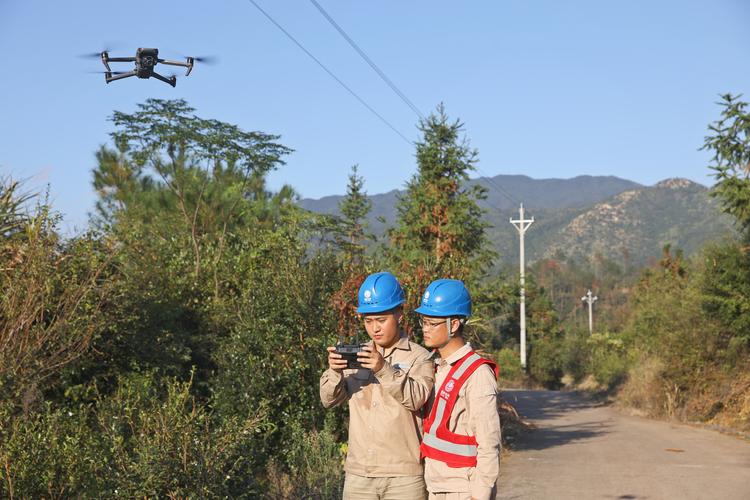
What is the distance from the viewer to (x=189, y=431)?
7.06 m

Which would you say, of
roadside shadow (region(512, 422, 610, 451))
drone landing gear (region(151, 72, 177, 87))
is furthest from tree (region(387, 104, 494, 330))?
drone landing gear (region(151, 72, 177, 87))

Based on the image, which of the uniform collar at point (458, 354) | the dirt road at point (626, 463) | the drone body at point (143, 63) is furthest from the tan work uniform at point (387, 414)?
the dirt road at point (626, 463)

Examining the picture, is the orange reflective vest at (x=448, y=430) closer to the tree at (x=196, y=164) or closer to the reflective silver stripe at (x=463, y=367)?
the reflective silver stripe at (x=463, y=367)

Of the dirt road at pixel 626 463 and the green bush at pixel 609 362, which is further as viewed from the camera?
the green bush at pixel 609 362

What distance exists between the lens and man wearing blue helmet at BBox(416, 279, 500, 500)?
448cm

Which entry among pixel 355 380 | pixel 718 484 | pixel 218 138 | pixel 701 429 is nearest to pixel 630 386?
pixel 701 429

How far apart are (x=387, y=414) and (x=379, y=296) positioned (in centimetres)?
65

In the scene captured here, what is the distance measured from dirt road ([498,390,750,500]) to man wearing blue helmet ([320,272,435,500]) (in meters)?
6.52

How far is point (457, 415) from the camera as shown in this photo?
467 cm

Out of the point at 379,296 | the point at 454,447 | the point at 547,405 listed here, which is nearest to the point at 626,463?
the point at 454,447

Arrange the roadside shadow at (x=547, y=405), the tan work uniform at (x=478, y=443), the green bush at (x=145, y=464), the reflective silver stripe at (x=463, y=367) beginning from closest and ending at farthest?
the tan work uniform at (x=478, y=443) < the reflective silver stripe at (x=463, y=367) < the green bush at (x=145, y=464) < the roadside shadow at (x=547, y=405)

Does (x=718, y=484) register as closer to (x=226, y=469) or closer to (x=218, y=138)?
(x=226, y=469)

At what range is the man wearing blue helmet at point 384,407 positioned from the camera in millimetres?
4738

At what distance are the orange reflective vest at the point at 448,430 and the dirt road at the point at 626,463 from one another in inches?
260
